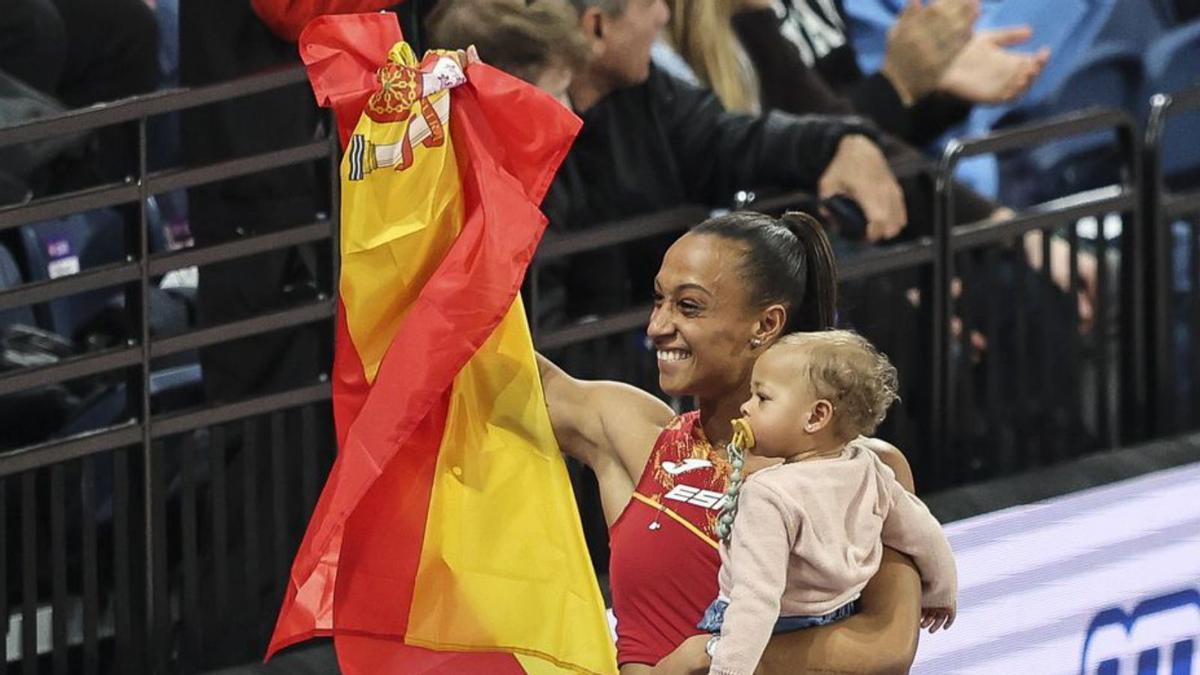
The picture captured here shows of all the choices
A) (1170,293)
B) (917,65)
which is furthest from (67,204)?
(1170,293)

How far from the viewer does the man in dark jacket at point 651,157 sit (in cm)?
519

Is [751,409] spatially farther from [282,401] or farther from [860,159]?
[860,159]

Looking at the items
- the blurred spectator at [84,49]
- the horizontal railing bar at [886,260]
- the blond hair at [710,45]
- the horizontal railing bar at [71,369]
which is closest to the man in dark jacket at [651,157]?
the horizontal railing bar at [886,260]

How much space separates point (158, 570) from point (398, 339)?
3.69 ft

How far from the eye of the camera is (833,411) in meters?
3.18

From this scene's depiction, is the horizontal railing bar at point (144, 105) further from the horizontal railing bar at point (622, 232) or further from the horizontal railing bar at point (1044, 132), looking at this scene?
the horizontal railing bar at point (1044, 132)

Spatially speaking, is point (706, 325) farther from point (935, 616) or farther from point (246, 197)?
point (246, 197)

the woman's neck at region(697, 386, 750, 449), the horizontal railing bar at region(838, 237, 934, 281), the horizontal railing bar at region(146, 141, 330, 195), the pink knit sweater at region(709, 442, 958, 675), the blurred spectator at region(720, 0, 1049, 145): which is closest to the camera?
the pink knit sweater at region(709, 442, 958, 675)

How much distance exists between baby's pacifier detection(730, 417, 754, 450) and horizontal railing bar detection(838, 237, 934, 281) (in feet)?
7.10

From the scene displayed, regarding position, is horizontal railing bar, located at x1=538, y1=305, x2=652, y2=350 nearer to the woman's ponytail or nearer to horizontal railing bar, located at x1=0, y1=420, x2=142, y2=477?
horizontal railing bar, located at x1=0, y1=420, x2=142, y2=477

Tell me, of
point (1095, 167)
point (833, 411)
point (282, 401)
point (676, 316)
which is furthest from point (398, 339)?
point (1095, 167)

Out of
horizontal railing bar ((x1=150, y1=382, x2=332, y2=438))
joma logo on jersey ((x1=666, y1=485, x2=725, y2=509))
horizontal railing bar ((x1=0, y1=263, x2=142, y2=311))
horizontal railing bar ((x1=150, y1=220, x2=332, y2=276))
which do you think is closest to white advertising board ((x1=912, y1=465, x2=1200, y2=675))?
horizontal railing bar ((x1=150, y1=382, x2=332, y2=438))

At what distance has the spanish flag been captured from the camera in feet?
11.9

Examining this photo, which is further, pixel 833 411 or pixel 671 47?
pixel 671 47
